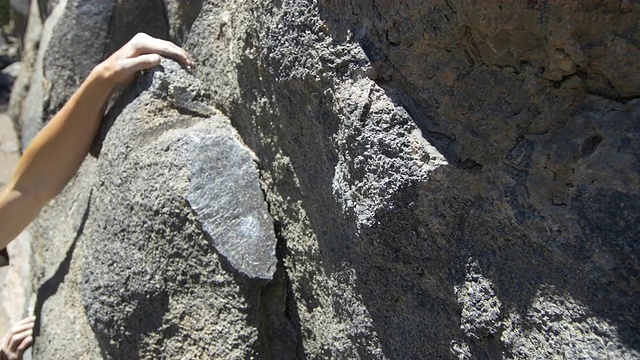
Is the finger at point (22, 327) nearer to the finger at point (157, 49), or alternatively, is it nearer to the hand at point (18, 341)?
the hand at point (18, 341)

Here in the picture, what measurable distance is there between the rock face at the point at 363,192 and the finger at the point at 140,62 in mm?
29

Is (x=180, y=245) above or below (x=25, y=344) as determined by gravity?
above


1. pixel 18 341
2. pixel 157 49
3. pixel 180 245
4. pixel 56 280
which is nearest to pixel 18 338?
pixel 18 341

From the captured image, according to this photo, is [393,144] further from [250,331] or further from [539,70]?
[250,331]

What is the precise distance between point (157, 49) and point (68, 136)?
0.29m

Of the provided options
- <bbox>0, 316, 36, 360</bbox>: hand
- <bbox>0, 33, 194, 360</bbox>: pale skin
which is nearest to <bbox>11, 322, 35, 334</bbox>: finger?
<bbox>0, 316, 36, 360</bbox>: hand

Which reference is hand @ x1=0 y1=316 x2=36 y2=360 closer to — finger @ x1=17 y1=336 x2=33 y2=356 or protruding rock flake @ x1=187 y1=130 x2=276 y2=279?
finger @ x1=17 y1=336 x2=33 y2=356

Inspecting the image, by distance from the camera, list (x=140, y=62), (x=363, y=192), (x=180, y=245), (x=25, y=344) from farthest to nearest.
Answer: (x=25, y=344)
(x=140, y=62)
(x=180, y=245)
(x=363, y=192)

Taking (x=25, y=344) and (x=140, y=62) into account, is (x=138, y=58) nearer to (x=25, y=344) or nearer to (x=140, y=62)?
(x=140, y=62)

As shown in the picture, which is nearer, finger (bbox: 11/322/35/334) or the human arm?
the human arm

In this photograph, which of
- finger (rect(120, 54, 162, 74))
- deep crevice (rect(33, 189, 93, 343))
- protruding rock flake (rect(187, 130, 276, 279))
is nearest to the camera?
protruding rock flake (rect(187, 130, 276, 279))

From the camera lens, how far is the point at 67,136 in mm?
1563

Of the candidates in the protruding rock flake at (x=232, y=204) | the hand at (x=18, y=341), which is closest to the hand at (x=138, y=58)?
the protruding rock flake at (x=232, y=204)

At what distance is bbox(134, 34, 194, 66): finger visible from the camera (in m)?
1.47
